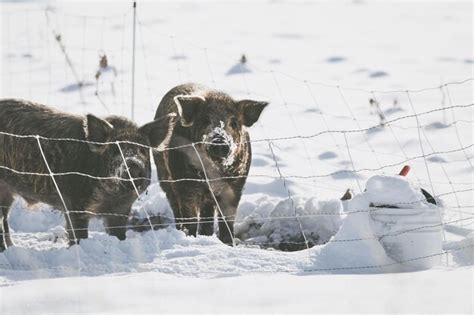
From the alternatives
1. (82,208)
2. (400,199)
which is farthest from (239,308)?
(82,208)

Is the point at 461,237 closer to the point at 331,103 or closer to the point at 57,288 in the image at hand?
the point at 57,288

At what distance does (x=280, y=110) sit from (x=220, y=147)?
5.51 meters

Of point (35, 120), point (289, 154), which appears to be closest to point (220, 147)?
point (35, 120)

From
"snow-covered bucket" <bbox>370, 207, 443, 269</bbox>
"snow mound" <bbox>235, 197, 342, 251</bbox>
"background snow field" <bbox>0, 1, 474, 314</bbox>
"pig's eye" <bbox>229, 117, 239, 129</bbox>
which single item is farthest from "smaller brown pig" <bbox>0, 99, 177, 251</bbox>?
"snow-covered bucket" <bbox>370, 207, 443, 269</bbox>

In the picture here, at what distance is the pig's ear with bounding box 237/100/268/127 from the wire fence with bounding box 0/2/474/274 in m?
0.52

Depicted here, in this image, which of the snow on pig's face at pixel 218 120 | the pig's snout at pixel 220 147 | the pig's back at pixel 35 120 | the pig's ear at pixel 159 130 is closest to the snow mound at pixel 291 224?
the snow on pig's face at pixel 218 120

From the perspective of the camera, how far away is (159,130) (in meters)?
7.63

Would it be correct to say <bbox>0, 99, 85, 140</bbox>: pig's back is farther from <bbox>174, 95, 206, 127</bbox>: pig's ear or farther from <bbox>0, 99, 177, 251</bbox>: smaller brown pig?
<bbox>174, 95, 206, 127</bbox>: pig's ear

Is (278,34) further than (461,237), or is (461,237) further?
(278,34)

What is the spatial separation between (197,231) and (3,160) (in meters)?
1.75

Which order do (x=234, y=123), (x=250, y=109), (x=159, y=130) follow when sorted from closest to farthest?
(x=159, y=130) < (x=234, y=123) < (x=250, y=109)

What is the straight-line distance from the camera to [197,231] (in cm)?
821

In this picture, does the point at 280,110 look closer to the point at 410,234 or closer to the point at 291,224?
the point at 291,224

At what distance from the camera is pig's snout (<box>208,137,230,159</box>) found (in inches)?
295
